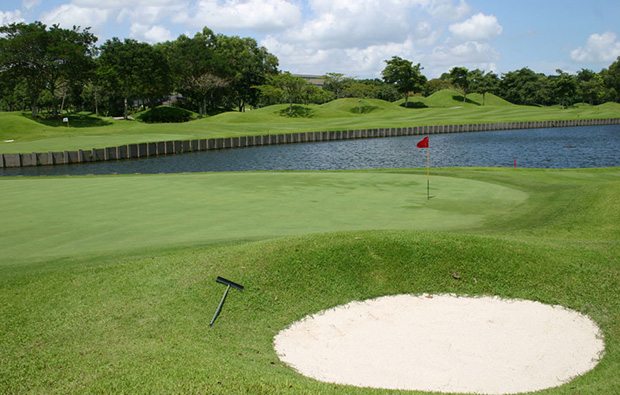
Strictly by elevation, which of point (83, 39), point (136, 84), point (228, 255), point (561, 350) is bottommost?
point (561, 350)

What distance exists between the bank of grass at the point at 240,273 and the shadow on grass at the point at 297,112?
8024cm

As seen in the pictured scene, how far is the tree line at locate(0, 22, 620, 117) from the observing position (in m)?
71.5

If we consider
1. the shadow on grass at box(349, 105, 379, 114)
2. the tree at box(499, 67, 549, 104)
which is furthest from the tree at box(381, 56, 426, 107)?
the tree at box(499, 67, 549, 104)

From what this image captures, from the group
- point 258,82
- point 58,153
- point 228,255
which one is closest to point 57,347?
point 228,255

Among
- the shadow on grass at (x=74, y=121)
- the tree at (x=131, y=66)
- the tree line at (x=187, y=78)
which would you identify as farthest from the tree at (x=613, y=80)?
the shadow on grass at (x=74, y=121)

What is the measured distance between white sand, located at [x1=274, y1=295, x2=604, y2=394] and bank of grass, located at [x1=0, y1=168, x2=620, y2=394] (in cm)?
29

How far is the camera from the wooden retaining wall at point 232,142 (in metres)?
43.6

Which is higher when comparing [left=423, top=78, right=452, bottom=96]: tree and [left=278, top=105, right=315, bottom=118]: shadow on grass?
[left=423, top=78, right=452, bottom=96]: tree

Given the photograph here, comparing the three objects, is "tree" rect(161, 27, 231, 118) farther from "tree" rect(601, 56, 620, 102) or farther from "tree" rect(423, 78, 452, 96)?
"tree" rect(601, 56, 620, 102)

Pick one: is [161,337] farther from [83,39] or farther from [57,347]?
[83,39]

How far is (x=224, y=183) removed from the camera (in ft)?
68.0

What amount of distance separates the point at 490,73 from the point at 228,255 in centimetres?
14481

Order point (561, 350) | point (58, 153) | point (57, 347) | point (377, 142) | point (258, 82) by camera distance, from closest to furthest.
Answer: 1. point (57, 347)
2. point (561, 350)
3. point (58, 153)
4. point (377, 142)
5. point (258, 82)

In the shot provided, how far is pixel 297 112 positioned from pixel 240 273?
9066 centimetres
